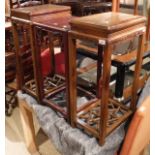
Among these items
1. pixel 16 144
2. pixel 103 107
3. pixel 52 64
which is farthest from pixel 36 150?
pixel 103 107

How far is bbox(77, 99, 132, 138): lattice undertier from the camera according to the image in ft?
3.06

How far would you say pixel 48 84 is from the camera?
4.38ft

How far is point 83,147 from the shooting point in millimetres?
909

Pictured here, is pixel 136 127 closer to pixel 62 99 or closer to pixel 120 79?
pixel 120 79

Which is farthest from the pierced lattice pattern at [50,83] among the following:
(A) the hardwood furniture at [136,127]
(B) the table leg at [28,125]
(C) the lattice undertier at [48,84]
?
(A) the hardwood furniture at [136,127]

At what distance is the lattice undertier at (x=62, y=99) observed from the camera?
1.11 metres

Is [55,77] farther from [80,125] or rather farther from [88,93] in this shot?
[80,125]

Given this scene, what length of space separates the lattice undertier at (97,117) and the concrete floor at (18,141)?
70cm

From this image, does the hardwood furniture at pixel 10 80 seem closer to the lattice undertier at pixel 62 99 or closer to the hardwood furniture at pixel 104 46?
the lattice undertier at pixel 62 99

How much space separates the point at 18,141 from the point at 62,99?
73 centimetres

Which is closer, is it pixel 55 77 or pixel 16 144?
pixel 55 77

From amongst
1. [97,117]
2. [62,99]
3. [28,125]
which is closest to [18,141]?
[28,125]

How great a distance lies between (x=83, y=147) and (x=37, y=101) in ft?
1.33

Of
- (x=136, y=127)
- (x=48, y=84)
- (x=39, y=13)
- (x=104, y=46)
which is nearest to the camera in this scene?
(x=104, y=46)
